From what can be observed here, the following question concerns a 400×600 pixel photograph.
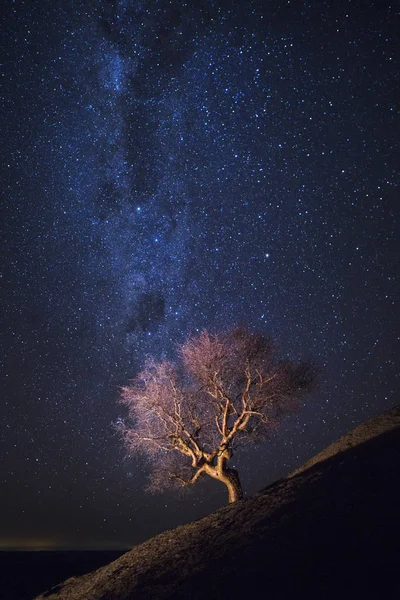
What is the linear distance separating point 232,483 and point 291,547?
35.3ft

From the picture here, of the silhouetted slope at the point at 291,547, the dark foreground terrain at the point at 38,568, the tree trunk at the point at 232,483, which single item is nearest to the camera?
the silhouetted slope at the point at 291,547

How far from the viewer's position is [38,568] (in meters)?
21.4

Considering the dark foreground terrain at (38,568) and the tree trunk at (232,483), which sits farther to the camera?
the dark foreground terrain at (38,568)

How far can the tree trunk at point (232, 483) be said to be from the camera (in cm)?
1781

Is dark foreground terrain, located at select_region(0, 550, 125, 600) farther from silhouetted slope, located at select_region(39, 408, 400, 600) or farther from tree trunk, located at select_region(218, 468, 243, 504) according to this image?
tree trunk, located at select_region(218, 468, 243, 504)

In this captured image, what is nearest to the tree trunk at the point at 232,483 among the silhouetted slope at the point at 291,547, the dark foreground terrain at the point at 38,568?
the silhouetted slope at the point at 291,547

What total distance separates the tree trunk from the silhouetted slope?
4.10m

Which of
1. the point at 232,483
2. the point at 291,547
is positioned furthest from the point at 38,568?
the point at 291,547

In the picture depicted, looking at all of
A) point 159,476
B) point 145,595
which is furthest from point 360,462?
point 159,476

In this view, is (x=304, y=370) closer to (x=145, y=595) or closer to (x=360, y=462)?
(x=360, y=462)

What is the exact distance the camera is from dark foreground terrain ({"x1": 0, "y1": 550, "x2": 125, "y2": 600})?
18641 mm

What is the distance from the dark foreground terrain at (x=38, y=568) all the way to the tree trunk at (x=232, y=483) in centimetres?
970

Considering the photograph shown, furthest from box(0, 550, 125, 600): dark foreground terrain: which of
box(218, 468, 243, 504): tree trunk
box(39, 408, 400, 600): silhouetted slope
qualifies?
box(218, 468, 243, 504): tree trunk

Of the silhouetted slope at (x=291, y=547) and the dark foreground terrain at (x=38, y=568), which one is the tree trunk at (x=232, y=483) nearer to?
the silhouetted slope at (x=291, y=547)
